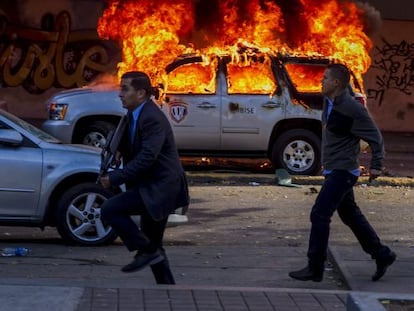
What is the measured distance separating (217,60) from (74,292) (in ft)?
27.7

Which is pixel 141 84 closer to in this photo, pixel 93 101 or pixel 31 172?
pixel 31 172

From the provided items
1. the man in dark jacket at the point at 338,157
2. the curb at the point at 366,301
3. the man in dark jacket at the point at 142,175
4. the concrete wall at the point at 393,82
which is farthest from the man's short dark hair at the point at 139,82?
the concrete wall at the point at 393,82

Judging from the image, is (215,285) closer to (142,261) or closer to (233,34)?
(142,261)

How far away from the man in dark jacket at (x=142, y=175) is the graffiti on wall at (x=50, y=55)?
49.9 ft

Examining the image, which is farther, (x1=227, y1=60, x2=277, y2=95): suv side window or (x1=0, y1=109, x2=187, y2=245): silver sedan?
(x1=227, y1=60, x2=277, y2=95): suv side window

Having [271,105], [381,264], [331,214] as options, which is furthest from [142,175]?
[271,105]

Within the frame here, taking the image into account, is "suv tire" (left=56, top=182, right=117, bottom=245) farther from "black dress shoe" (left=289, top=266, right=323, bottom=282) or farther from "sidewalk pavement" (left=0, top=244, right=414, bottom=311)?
"black dress shoe" (left=289, top=266, right=323, bottom=282)

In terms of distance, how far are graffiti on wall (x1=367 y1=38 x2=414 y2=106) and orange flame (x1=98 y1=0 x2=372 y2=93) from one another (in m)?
6.63

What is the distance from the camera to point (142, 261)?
716 centimetres

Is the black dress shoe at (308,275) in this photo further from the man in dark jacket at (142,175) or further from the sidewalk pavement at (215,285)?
the man in dark jacket at (142,175)

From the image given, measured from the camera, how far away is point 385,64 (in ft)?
76.5

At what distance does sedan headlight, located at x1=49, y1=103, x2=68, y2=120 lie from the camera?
14688mm

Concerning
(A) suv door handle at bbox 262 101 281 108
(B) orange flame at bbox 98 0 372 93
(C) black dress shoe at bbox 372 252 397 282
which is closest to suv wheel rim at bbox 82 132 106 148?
(B) orange flame at bbox 98 0 372 93

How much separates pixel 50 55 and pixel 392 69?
8220mm
